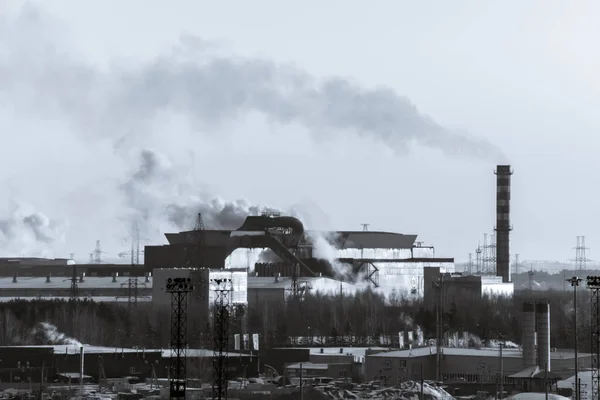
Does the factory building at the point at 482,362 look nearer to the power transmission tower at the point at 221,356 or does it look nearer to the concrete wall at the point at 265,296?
the power transmission tower at the point at 221,356

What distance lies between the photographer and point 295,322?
62062mm

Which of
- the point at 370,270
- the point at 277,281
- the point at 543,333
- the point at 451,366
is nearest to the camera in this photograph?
the point at 451,366

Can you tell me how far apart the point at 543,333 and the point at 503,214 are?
993 inches

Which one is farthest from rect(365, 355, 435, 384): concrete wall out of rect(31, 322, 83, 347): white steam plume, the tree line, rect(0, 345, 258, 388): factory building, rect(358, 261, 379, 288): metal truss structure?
rect(358, 261, 379, 288): metal truss structure

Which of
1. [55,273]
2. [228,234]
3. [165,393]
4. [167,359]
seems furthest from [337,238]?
[165,393]

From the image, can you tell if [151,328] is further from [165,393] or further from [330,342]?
[165,393]

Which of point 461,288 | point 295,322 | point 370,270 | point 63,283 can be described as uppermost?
point 370,270

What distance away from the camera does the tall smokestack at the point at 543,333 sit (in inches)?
1903

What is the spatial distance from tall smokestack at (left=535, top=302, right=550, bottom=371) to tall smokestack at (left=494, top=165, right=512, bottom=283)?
23225 mm

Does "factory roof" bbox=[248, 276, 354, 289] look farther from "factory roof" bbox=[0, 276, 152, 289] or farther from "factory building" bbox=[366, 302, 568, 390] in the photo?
"factory building" bbox=[366, 302, 568, 390]

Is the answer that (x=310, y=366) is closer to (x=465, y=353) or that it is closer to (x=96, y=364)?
(x=465, y=353)

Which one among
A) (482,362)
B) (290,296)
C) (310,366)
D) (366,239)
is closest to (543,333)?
(482,362)

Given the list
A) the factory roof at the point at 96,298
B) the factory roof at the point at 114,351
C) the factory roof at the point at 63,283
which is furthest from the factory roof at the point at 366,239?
the factory roof at the point at 114,351

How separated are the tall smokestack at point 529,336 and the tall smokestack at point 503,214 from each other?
23057 mm
